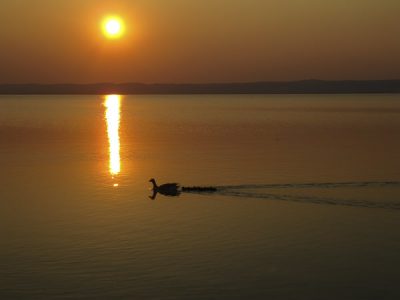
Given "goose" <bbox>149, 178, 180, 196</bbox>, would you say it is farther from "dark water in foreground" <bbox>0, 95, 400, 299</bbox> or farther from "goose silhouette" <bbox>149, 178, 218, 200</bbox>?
"dark water in foreground" <bbox>0, 95, 400, 299</bbox>

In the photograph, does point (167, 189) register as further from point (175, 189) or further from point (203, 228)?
point (203, 228)

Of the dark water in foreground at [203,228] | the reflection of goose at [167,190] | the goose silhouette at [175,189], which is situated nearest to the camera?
the dark water in foreground at [203,228]

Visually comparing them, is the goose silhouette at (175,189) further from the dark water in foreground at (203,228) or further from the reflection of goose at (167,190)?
the dark water in foreground at (203,228)

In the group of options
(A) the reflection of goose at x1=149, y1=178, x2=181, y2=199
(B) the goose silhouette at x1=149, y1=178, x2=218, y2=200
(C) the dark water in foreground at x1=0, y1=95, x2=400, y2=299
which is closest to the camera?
(C) the dark water in foreground at x1=0, y1=95, x2=400, y2=299

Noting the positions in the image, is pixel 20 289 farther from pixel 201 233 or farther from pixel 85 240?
pixel 201 233

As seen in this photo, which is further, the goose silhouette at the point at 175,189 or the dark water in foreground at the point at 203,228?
the goose silhouette at the point at 175,189

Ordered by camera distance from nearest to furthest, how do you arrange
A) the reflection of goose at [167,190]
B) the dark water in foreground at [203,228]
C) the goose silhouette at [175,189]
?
the dark water in foreground at [203,228]
the reflection of goose at [167,190]
the goose silhouette at [175,189]

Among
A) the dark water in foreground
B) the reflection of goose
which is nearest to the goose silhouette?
the reflection of goose

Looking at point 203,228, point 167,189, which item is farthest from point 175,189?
point 203,228

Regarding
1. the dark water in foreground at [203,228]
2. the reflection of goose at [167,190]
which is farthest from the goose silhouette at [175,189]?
the dark water in foreground at [203,228]

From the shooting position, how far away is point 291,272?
84.1 ft

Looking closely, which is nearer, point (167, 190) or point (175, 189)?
point (167, 190)

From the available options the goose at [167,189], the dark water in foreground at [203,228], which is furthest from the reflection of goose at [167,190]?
the dark water in foreground at [203,228]

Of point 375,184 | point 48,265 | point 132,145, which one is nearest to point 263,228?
point 48,265
